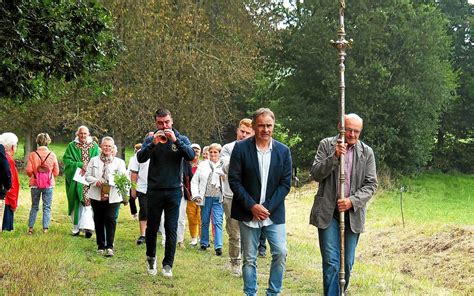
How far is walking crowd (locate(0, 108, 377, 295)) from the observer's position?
6926mm

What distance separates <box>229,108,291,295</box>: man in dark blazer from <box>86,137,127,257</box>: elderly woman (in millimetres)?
4238

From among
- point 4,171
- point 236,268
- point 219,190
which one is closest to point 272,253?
point 236,268

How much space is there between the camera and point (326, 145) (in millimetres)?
7109

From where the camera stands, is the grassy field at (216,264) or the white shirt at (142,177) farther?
the white shirt at (142,177)

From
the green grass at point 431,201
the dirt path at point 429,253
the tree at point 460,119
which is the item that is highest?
the tree at point 460,119

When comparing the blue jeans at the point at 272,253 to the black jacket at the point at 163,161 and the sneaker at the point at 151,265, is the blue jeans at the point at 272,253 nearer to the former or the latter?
the black jacket at the point at 163,161

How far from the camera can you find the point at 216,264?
10.4 metres

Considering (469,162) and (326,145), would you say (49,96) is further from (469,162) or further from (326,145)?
Result: (469,162)

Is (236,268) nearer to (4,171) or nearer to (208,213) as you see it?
(208,213)

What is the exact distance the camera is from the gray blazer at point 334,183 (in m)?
6.88

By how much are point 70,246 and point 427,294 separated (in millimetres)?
5805

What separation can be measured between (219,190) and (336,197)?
5.01 m

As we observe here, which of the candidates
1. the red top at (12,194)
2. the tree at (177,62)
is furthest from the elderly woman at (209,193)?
the tree at (177,62)

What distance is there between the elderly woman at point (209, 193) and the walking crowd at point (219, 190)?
18 millimetres
